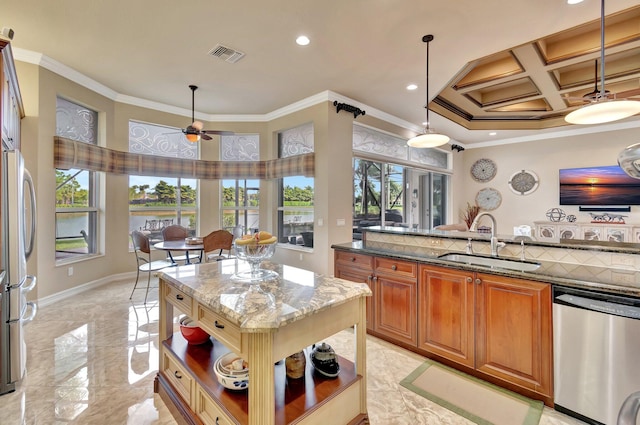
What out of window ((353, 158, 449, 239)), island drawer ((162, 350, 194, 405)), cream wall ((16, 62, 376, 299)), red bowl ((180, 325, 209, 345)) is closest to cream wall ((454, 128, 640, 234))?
window ((353, 158, 449, 239))

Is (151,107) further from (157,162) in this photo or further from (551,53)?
(551,53)

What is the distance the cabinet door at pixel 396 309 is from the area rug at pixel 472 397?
1.11 feet

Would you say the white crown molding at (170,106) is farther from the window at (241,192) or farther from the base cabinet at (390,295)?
the base cabinet at (390,295)

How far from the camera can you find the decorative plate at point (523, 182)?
6.91 meters

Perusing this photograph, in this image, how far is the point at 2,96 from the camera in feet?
6.88

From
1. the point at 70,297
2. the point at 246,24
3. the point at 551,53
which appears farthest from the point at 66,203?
the point at 551,53

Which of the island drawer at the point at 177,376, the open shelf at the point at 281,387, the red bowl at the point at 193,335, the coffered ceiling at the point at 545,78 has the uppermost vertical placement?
the coffered ceiling at the point at 545,78

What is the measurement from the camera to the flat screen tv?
573 centimetres

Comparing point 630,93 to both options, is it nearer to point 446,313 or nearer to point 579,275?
point 579,275

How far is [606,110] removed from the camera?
2.20 metres

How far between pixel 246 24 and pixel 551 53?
3799 mm

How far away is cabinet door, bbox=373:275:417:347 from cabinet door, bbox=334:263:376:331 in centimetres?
5

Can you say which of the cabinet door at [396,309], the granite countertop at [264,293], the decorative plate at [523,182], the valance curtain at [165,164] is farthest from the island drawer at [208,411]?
the decorative plate at [523,182]

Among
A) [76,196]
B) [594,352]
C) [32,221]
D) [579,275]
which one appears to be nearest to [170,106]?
[76,196]
